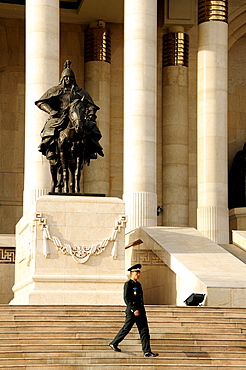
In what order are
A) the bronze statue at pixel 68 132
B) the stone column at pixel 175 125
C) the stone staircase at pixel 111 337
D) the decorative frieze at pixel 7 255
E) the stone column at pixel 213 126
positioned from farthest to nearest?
the stone column at pixel 175 125, the stone column at pixel 213 126, the decorative frieze at pixel 7 255, the bronze statue at pixel 68 132, the stone staircase at pixel 111 337

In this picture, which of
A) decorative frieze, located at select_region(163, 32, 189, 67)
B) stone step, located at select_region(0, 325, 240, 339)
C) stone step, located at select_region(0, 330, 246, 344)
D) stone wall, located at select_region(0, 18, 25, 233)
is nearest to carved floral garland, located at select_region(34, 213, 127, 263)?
stone step, located at select_region(0, 325, 240, 339)

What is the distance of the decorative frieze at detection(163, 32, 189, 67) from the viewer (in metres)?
46.9

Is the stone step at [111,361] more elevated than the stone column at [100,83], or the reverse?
the stone column at [100,83]

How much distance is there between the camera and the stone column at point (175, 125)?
152ft

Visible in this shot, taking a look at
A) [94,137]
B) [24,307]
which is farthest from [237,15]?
[24,307]

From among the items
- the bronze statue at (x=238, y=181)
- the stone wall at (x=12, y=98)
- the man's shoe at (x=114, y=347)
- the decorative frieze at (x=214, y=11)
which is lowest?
the man's shoe at (x=114, y=347)

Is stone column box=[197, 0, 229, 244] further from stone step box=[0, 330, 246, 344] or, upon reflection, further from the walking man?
the walking man

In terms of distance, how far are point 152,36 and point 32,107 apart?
5634 millimetres

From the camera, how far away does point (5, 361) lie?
71.5 feet

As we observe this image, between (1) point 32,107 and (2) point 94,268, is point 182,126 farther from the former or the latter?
(2) point 94,268

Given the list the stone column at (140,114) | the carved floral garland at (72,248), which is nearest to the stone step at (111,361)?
the carved floral garland at (72,248)

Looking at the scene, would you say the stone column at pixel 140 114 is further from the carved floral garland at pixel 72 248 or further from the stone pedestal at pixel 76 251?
the carved floral garland at pixel 72 248

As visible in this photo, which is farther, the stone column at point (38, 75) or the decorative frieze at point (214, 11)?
the decorative frieze at point (214, 11)

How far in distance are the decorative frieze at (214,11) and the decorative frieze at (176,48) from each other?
4.56 meters
